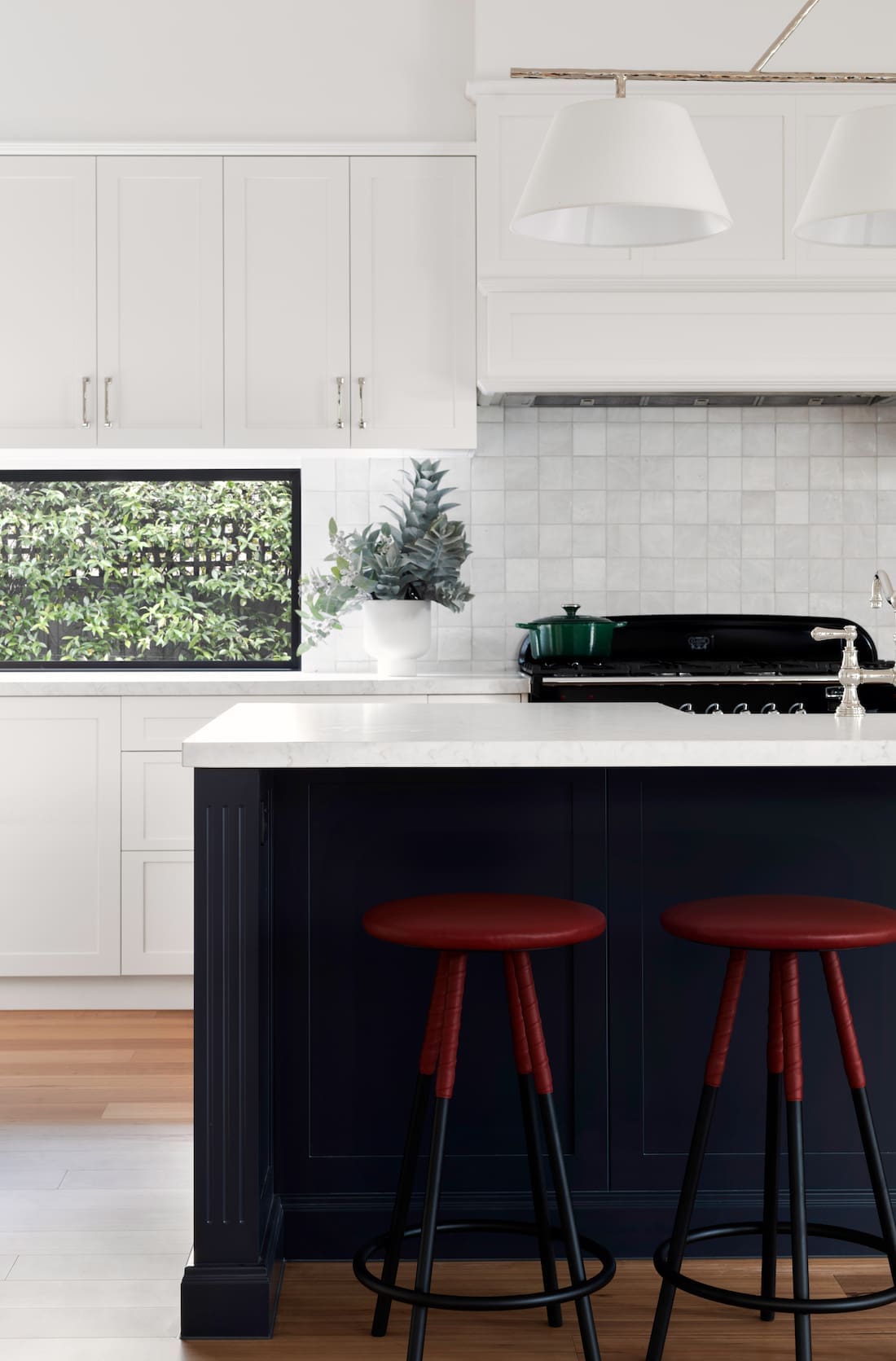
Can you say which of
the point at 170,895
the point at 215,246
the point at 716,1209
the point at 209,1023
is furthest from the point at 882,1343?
the point at 215,246

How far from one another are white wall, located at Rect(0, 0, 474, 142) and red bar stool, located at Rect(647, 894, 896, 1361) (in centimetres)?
295

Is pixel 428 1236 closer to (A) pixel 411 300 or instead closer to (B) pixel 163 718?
(B) pixel 163 718

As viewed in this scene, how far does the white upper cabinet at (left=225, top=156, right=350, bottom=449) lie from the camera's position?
149 inches

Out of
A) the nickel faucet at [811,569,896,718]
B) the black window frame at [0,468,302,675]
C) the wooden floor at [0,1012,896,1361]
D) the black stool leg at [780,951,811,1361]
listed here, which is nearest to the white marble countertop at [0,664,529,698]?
the black window frame at [0,468,302,675]

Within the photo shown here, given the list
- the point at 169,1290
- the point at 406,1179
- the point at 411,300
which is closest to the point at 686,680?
the point at 411,300

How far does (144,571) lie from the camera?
4.30m

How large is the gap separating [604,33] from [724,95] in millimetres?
438

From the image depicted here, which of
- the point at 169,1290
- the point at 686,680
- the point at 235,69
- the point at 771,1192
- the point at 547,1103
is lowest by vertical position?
the point at 169,1290

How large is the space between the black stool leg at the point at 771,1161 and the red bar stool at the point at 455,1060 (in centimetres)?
28

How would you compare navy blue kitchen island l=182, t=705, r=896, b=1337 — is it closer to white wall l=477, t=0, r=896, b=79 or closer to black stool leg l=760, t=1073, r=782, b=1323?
black stool leg l=760, t=1073, r=782, b=1323

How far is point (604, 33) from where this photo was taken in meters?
3.83

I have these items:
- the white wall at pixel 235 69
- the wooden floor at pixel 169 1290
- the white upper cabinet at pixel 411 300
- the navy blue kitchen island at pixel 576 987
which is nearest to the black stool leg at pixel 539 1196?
the wooden floor at pixel 169 1290

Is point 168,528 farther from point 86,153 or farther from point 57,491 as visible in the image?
point 86,153

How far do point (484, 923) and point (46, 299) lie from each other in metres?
2.82
